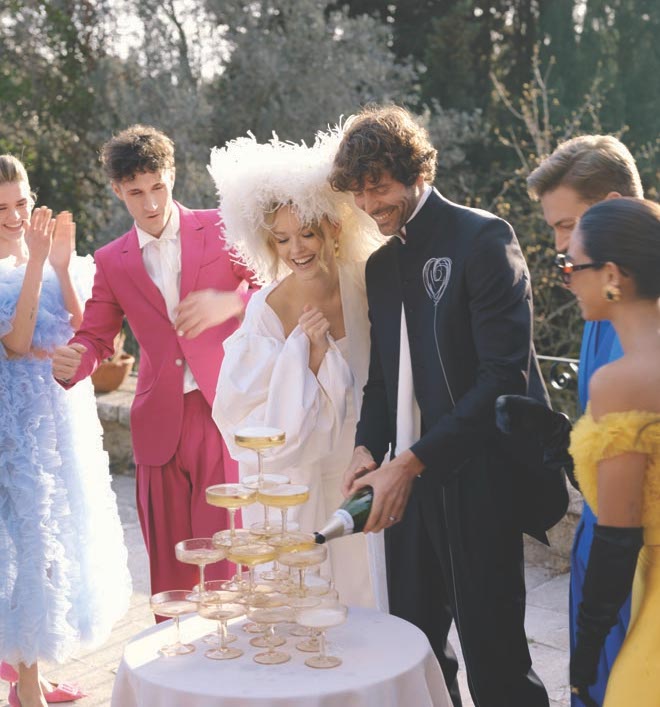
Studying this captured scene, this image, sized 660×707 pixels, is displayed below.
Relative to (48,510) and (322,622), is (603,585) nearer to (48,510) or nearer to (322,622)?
(322,622)

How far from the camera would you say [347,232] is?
3.21 m

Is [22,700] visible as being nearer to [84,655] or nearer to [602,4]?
[84,655]

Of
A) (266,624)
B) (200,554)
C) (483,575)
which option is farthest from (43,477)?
(483,575)

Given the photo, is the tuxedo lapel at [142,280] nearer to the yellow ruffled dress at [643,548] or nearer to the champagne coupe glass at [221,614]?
the champagne coupe glass at [221,614]

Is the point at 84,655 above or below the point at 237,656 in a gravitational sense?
below

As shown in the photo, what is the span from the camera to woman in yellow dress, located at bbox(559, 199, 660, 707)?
194 cm

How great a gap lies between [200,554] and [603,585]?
98 cm

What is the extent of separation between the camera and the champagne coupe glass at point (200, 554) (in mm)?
2434

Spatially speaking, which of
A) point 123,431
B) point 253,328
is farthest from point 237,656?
point 123,431

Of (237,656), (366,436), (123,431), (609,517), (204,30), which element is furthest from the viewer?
(204,30)

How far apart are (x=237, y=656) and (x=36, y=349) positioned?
5.75 feet

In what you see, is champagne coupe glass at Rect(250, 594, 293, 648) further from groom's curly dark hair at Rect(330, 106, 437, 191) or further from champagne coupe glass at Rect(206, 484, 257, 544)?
groom's curly dark hair at Rect(330, 106, 437, 191)

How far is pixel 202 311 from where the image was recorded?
3619 millimetres

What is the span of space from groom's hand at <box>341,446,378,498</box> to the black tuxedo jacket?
Result: 0.23 ft
